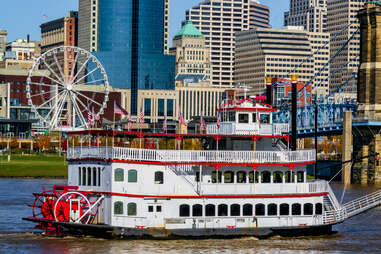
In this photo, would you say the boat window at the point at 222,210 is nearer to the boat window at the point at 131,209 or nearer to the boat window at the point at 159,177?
→ the boat window at the point at 159,177

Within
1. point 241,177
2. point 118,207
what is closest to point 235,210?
point 241,177

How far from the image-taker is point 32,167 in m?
110

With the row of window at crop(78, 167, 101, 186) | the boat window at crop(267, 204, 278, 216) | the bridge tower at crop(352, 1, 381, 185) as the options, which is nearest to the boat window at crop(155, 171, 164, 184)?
the row of window at crop(78, 167, 101, 186)

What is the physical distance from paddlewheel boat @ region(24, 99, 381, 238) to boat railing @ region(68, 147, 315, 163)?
0.16ft

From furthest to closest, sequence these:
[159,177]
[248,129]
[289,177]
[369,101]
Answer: [369,101] → [248,129] → [289,177] → [159,177]

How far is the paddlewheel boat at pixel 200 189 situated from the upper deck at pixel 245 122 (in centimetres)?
5

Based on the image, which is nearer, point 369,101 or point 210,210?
point 210,210

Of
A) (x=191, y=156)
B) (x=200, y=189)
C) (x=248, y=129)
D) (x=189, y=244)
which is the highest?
(x=248, y=129)

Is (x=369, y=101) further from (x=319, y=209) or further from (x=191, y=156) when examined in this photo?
(x=191, y=156)

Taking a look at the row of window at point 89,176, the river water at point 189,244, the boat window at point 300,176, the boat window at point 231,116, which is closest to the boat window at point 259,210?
the river water at point 189,244

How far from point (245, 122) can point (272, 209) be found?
504cm

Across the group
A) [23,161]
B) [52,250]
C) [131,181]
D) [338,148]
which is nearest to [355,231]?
[131,181]

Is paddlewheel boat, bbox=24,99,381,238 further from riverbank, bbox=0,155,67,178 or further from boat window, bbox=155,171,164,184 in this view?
riverbank, bbox=0,155,67,178

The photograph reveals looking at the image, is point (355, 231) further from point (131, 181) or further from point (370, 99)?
point (370, 99)
